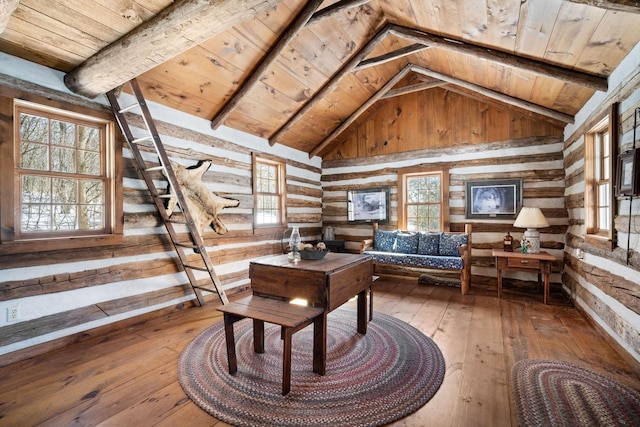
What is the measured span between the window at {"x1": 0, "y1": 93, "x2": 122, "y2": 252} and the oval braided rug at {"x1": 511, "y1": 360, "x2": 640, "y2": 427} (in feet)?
12.9

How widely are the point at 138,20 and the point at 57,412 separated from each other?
9.12ft

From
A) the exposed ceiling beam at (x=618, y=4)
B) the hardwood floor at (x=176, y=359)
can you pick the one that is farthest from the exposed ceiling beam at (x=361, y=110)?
the hardwood floor at (x=176, y=359)

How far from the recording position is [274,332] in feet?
10.1

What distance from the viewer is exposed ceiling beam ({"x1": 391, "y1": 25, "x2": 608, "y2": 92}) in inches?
115

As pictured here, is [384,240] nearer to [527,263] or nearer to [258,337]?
[527,263]

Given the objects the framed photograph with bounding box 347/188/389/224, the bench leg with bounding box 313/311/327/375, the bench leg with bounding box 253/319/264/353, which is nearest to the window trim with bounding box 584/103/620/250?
the bench leg with bounding box 313/311/327/375

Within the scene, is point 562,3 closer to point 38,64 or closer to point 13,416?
point 38,64

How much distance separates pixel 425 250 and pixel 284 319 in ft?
12.2

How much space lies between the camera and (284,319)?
80.5 inches

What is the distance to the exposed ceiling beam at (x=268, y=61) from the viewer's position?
10.6 feet

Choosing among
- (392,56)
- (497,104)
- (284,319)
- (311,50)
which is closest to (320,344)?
(284,319)

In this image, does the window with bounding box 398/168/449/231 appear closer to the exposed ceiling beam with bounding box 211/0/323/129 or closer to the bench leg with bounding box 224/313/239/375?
the exposed ceiling beam with bounding box 211/0/323/129

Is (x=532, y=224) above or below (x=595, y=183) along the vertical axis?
below

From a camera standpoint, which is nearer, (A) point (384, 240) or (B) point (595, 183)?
(B) point (595, 183)
